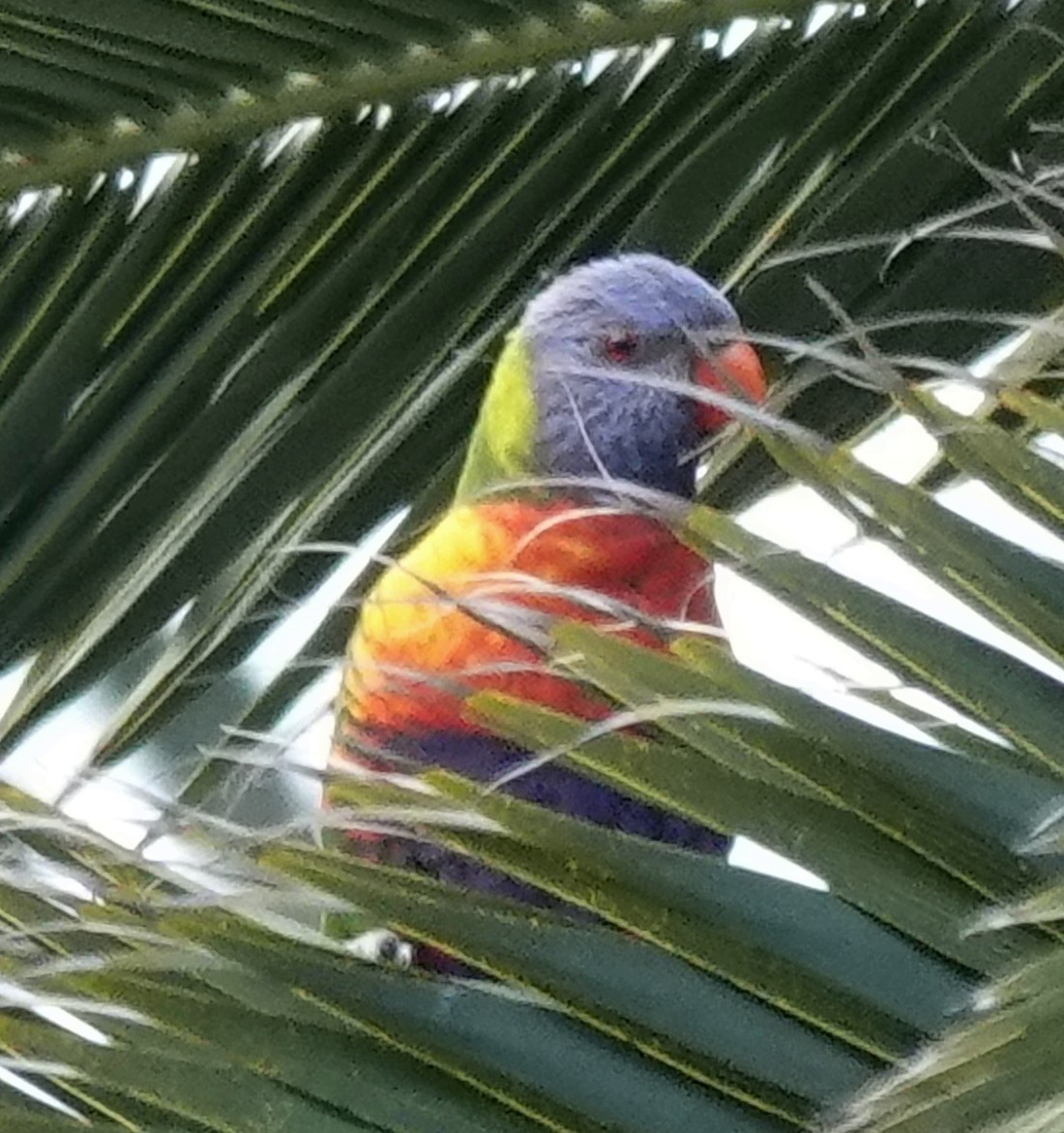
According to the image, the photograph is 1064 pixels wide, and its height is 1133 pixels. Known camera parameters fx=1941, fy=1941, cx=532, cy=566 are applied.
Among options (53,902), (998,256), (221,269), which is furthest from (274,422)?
(53,902)

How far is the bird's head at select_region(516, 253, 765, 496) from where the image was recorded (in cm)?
102

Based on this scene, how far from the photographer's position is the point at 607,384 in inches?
45.1

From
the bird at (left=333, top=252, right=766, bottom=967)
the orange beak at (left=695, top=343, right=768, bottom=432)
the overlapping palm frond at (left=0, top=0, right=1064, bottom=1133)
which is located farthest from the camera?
the orange beak at (left=695, top=343, right=768, bottom=432)

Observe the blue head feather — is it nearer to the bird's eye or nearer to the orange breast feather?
the bird's eye

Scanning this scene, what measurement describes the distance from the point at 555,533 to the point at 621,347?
192mm

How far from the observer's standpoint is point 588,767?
42cm

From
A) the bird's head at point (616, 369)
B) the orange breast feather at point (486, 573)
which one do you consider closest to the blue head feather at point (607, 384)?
the bird's head at point (616, 369)

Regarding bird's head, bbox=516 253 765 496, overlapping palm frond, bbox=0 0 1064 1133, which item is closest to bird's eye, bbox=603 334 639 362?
bird's head, bbox=516 253 765 496

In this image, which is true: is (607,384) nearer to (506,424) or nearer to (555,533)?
(506,424)

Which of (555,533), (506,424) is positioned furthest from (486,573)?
(506,424)

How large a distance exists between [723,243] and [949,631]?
544 mm

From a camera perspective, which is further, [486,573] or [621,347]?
[621,347]

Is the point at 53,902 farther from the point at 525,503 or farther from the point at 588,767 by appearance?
the point at 525,503

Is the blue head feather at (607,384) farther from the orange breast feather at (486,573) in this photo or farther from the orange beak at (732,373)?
the orange breast feather at (486,573)
